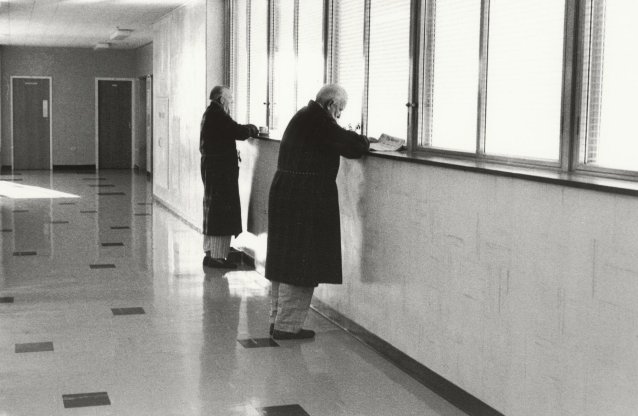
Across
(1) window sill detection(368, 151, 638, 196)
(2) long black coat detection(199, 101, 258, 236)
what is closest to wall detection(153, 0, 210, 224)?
(2) long black coat detection(199, 101, 258, 236)

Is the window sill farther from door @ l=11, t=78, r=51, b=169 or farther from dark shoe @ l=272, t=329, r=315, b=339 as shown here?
door @ l=11, t=78, r=51, b=169

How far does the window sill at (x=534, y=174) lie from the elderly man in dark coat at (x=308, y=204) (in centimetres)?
51

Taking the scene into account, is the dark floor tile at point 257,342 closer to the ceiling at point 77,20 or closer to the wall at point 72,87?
the ceiling at point 77,20

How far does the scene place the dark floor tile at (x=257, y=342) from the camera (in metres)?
5.13

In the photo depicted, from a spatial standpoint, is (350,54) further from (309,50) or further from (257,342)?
(257,342)

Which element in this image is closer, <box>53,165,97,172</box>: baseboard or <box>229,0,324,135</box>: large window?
<box>229,0,324,135</box>: large window

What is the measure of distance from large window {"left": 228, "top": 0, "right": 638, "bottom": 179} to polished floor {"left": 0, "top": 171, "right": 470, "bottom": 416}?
52.5 inches

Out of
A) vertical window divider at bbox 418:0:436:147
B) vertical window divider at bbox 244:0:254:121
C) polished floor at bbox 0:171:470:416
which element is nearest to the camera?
polished floor at bbox 0:171:470:416

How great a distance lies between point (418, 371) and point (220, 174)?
11.9ft

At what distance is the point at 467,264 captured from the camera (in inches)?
158

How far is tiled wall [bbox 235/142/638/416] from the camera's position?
302 centimetres

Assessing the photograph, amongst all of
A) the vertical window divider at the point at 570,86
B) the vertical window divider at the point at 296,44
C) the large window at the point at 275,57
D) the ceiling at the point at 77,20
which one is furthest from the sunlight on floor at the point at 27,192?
the vertical window divider at the point at 570,86

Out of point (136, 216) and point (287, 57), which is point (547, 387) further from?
point (136, 216)

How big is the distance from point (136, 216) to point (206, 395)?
25.2 ft
